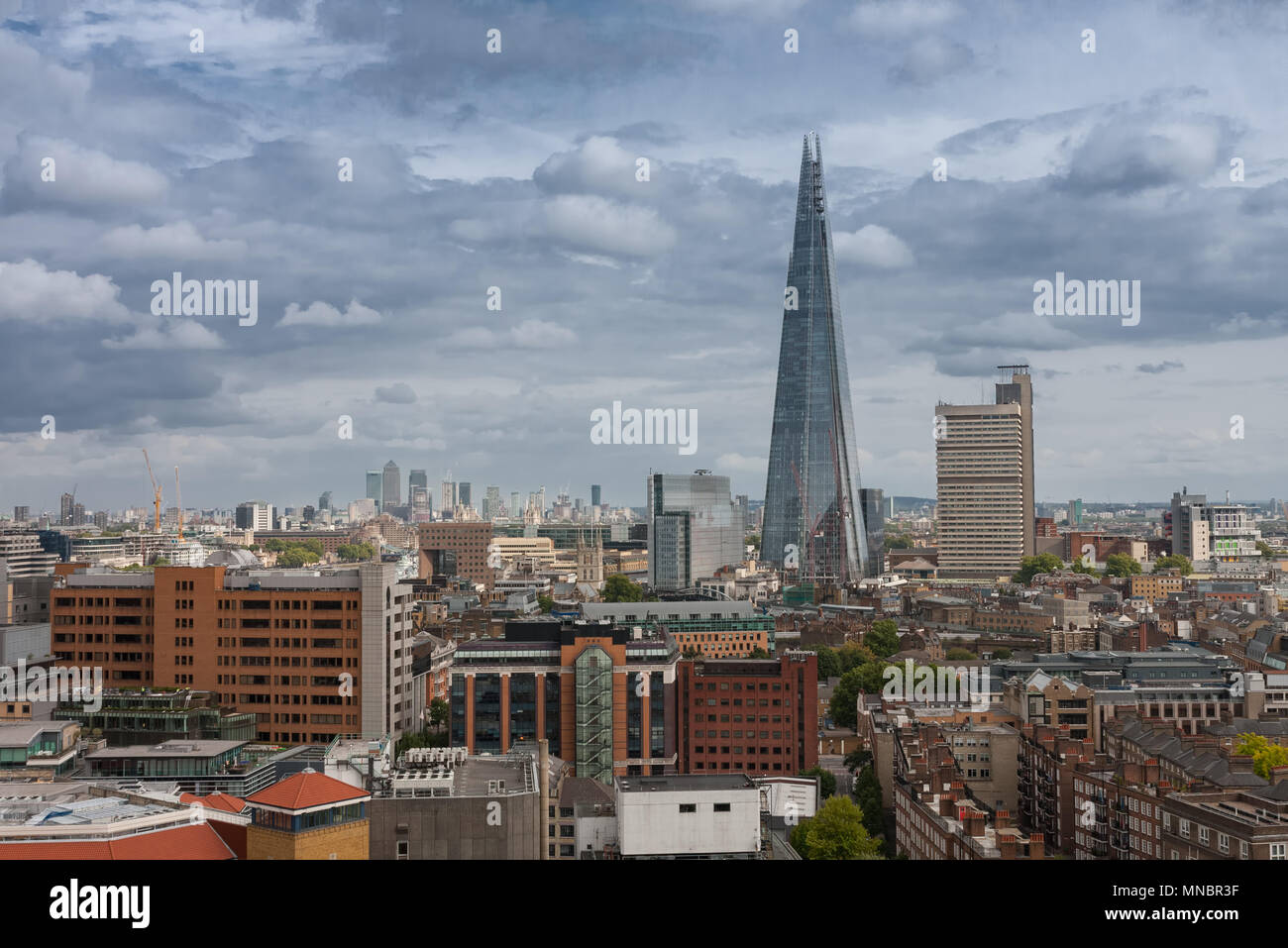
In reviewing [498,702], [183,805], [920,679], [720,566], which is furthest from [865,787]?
[720,566]

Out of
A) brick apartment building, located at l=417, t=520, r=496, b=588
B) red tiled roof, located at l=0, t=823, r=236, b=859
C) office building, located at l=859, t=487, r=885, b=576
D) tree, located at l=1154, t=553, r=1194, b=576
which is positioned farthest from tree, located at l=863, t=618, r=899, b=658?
office building, located at l=859, t=487, r=885, b=576

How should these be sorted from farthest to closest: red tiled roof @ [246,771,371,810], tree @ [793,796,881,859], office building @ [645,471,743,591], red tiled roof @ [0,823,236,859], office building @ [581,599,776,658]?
office building @ [645,471,743,591] → office building @ [581,599,776,658] → tree @ [793,796,881,859] → red tiled roof @ [246,771,371,810] → red tiled roof @ [0,823,236,859]

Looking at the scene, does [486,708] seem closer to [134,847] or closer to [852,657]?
[134,847]

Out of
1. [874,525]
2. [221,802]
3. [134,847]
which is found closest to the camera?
[134,847]

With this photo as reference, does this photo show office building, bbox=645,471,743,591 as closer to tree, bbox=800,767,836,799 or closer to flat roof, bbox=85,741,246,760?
tree, bbox=800,767,836,799

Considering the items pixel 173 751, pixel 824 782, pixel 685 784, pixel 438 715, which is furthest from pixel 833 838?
pixel 438 715

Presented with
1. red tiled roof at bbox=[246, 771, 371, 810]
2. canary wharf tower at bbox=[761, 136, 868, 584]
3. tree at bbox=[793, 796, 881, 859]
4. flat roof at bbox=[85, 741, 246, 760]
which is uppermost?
canary wharf tower at bbox=[761, 136, 868, 584]

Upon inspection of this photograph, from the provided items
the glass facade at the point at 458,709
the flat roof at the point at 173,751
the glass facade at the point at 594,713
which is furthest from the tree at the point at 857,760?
the flat roof at the point at 173,751
